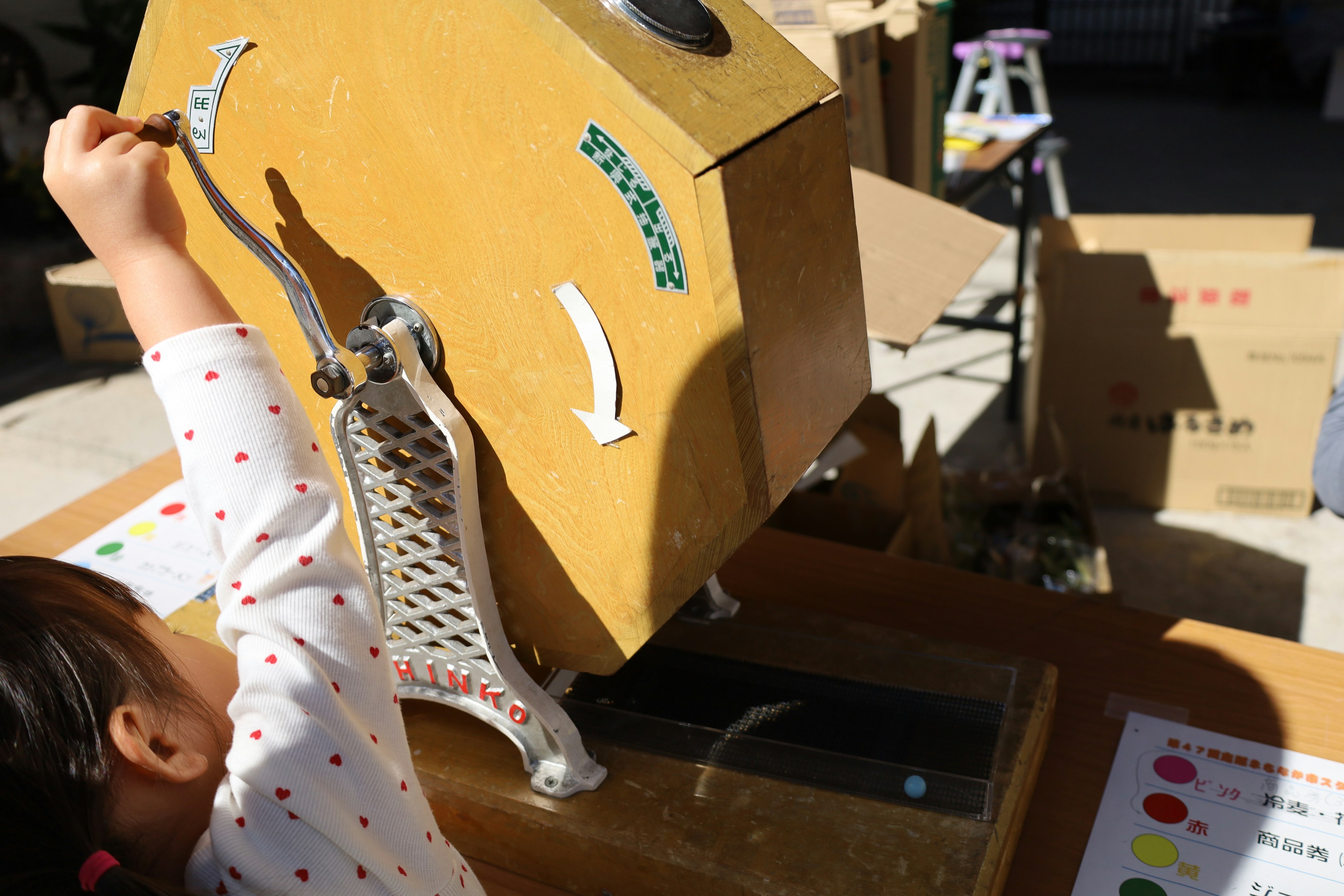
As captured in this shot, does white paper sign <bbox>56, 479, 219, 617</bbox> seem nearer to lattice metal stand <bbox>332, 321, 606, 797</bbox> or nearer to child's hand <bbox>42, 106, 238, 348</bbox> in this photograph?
lattice metal stand <bbox>332, 321, 606, 797</bbox>

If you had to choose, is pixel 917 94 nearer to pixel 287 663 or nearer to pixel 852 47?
pixel 852 47

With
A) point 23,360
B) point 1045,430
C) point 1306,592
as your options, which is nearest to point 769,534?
point 1045,430

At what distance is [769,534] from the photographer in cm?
137

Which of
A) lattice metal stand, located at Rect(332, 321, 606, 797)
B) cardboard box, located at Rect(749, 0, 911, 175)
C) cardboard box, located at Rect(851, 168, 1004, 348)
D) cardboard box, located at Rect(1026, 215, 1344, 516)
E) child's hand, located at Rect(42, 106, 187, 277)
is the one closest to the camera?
child's hand, located at Rect(42, 106, 187, 277)

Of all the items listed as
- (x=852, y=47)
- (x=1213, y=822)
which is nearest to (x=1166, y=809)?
(x=1213, y=822)

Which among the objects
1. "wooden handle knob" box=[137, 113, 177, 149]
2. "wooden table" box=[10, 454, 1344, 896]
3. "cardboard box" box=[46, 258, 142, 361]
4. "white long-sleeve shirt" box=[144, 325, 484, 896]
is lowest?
"cardboard box" box=[46, 258, 142, 361]

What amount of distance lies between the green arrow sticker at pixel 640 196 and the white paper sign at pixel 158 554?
0.87 meters

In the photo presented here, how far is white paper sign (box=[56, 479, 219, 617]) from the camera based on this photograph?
1.27 metres

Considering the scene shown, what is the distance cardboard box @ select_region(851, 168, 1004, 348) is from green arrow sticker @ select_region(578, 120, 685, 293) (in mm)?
553

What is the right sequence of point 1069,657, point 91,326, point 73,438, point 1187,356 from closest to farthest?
point 1069,657
point 1187,356
point 73,438
point 91,326

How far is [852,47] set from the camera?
1608 millimetres

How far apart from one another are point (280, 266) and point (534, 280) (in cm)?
20

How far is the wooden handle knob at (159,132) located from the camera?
2.25 ft

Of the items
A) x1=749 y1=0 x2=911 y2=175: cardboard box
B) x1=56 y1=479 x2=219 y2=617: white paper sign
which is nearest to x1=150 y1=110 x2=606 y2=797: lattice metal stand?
x1=56 y1=479 x2=219 y2=617: white paper sign
